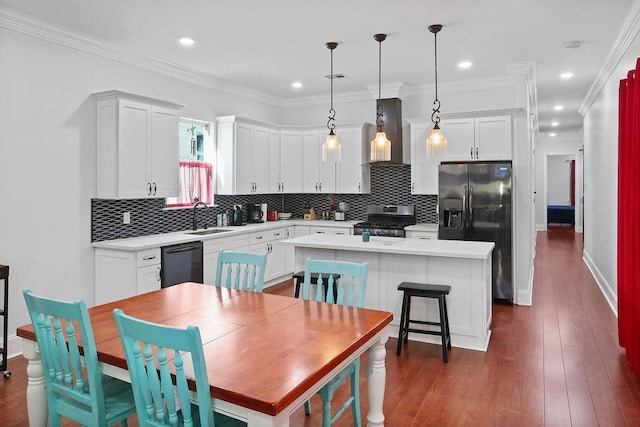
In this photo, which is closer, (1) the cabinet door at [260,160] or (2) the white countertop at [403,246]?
(2) the white countertop at [403,246]

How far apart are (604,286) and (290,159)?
4699mm

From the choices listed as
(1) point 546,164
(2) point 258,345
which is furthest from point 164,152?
(1) point 546,164

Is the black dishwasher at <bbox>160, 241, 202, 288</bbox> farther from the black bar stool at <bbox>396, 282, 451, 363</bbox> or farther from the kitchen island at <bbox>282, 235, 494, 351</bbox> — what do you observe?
the black bar stool at <bbox>396, 282, 451, 363</bbox>

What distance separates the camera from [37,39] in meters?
3.94

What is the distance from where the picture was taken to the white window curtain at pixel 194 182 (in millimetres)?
5680

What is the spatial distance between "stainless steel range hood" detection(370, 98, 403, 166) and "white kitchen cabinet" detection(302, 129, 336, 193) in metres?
0.97

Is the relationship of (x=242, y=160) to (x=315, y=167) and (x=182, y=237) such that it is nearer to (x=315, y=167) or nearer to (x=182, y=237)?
(x=315, y=167)

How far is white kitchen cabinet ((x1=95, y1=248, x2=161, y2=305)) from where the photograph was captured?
427 cm

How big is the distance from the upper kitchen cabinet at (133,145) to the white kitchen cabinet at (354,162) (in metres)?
2.67

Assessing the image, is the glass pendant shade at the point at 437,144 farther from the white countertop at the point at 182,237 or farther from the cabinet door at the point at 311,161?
the cabinet door at the point at 311,161

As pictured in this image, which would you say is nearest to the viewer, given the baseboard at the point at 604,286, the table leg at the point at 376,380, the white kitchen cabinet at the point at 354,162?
the table leg at the point at 376,380

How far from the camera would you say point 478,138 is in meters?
5.64

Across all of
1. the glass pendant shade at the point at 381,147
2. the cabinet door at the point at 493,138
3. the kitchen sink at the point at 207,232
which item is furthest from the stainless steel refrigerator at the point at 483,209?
the kitchen sink at the point at 207,232

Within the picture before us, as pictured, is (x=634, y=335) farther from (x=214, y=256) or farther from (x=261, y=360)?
(x=214, y=256)
